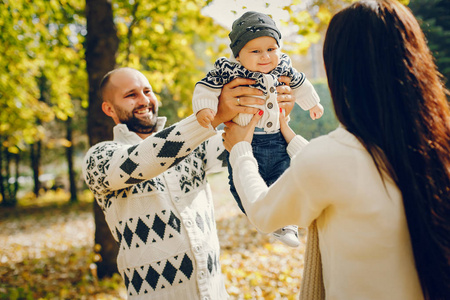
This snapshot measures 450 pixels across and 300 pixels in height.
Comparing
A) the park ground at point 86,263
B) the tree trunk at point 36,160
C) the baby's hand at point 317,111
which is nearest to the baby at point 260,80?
the baby's hand at point 317,111

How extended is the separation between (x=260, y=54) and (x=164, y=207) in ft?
3.58

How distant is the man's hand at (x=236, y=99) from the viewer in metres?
1.94

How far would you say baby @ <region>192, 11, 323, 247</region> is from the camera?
192 centimetres

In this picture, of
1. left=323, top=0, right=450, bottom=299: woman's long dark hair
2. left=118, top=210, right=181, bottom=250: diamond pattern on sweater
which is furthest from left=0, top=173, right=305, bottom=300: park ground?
left=323, top=0, right=450, bottom=299: woman's long dark hair

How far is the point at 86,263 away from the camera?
6.39m

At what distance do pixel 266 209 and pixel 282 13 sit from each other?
60.7 inches

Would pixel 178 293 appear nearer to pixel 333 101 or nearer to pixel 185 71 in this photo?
pixel 333 101

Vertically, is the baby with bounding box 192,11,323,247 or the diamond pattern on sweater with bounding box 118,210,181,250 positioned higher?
the baby with bounding box 192,11,323,247

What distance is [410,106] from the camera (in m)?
1.25

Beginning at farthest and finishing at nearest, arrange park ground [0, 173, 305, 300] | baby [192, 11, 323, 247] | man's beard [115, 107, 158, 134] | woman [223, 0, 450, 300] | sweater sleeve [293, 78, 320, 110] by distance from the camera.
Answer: park ground [0, 173, 305, 300], man's beard [115, 107, 158, 134], sweater sleeve [293, 78, 320, 110], baby [192, 11, 323, 247], woman [223, 0, 450, 300]

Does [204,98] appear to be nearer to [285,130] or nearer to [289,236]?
[285,130]

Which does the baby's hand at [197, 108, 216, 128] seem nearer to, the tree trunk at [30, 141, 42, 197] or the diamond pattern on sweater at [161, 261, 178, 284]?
the diamond pattern on sweater at [161, 261, 178, 284]

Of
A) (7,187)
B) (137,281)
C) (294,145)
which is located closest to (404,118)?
(294,145)

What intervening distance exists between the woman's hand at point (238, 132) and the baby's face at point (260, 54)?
26cm
